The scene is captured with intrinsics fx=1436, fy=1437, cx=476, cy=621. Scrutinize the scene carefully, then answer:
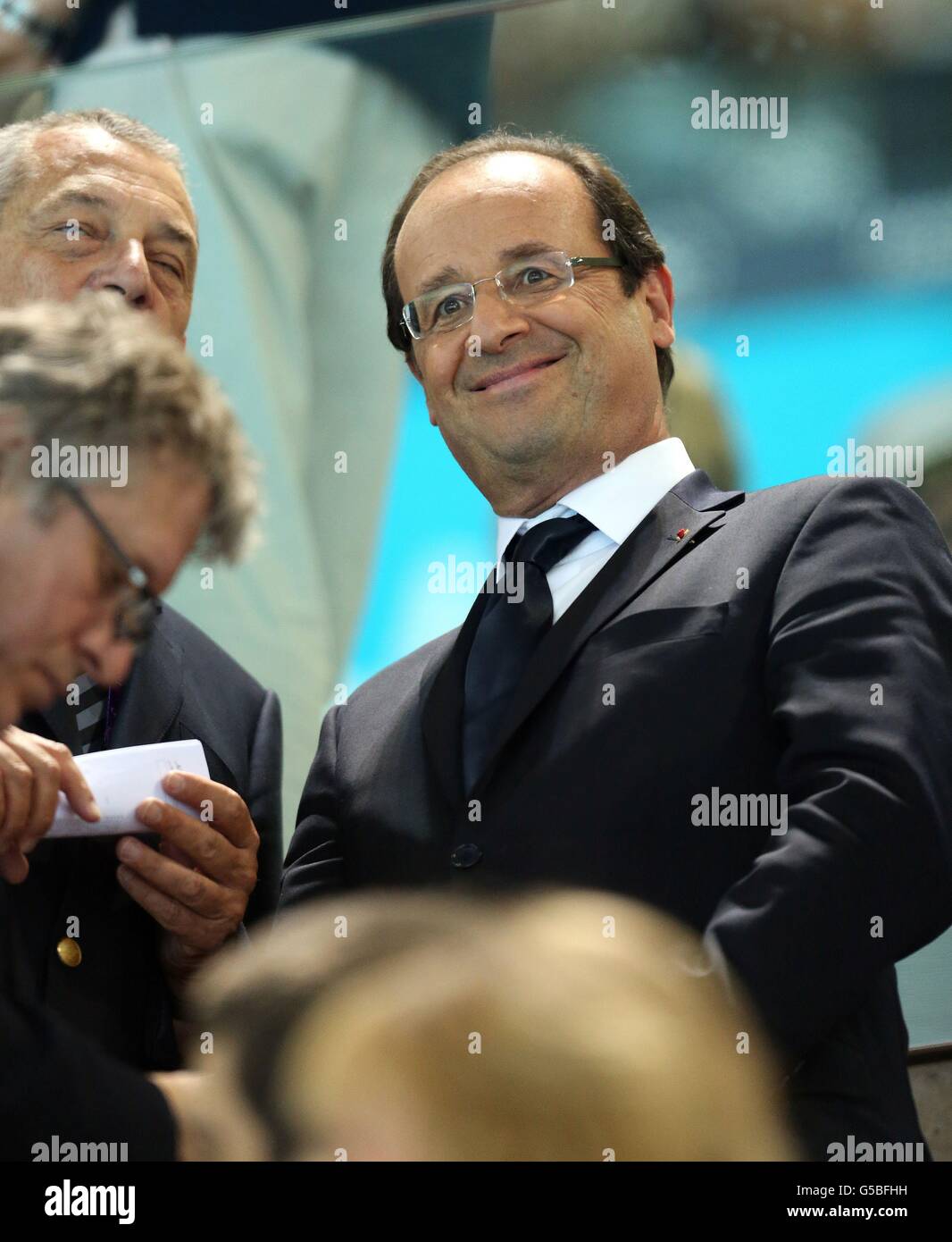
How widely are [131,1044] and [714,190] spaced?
197 centimetres

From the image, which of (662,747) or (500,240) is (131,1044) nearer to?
(662,747)

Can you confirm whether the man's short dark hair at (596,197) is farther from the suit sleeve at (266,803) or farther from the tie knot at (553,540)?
the suit sleeve at (266,803)

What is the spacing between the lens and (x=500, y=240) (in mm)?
1873

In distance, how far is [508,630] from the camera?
1754 mm

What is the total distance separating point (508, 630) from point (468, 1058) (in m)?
1.03

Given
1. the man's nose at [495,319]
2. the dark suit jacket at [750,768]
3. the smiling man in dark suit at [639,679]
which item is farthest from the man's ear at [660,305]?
the dark suit jacket at [750,768]

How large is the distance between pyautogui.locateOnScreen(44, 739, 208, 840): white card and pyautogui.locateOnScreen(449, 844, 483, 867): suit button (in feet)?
0.97

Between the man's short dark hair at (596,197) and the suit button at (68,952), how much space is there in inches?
39.5

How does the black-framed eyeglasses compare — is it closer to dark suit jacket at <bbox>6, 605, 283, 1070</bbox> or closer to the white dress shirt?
dark suit jacket at <bbox>6, 605, 283, 1070</bbox>

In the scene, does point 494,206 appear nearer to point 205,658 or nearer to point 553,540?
point 553,540

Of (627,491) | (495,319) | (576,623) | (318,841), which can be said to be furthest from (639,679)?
(495,319)

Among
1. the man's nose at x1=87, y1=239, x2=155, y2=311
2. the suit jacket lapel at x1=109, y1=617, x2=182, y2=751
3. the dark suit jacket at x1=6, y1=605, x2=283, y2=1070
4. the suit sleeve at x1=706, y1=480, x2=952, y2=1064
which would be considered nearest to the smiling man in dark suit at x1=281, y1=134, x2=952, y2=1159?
the suit sleeve at x1=706, y1=480, x2=952, y2=1064

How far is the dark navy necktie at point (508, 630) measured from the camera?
1.67 meters

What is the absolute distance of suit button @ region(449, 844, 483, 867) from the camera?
5.01 ft
